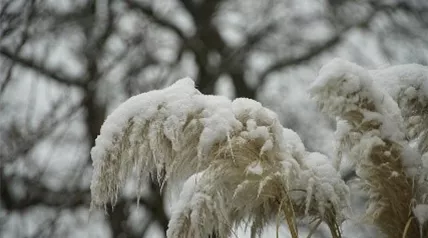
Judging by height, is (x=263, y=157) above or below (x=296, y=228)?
above

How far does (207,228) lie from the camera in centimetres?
151

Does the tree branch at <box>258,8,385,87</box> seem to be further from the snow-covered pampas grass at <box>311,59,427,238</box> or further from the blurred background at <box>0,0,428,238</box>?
the snow-covered pampas grass at <box>311,59,427,238</box>

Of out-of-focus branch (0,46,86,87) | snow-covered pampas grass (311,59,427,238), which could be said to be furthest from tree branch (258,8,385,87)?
snow-covered pampas grass (311,59,427,238)

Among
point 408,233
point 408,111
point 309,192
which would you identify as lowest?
point 408,233

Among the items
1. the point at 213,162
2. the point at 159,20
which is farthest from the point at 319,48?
the point at 213,162

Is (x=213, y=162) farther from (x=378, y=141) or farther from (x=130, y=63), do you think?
(x=130, y=63)

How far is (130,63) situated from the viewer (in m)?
5.96

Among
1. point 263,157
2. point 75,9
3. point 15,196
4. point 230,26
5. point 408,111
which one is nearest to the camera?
point 263,157

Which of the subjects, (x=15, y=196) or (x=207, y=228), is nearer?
(x=207, y=228)

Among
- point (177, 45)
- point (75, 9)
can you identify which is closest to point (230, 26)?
point (177, 45)

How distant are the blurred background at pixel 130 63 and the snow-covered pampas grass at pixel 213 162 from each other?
364 centimetres

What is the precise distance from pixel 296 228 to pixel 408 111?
1.66 feet

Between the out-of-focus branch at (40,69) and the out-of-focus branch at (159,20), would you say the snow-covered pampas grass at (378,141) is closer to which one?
the out-of-focus branch at (40,69)

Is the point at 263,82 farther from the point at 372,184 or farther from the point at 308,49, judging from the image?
the point at 372,184
